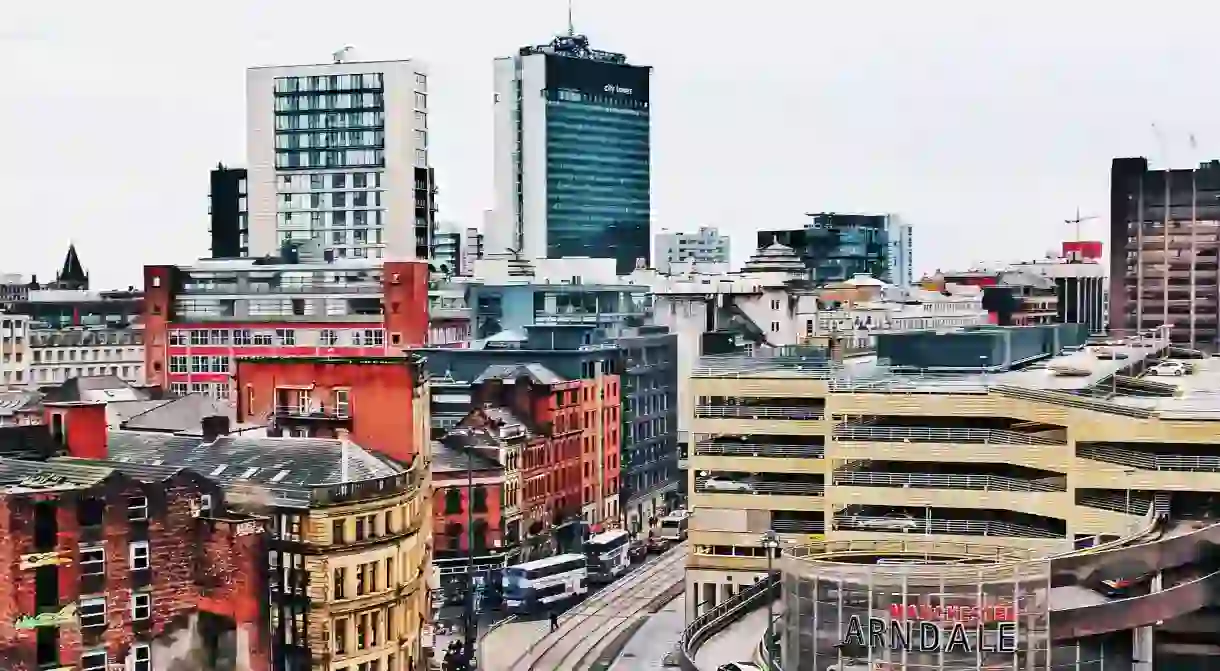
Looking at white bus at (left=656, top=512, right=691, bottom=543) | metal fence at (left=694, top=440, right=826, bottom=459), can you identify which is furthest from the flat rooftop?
white bus at (left=656, top=512, right=691, bottom=543)

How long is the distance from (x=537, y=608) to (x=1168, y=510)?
56243 millimetres

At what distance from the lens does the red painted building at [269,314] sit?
552ft

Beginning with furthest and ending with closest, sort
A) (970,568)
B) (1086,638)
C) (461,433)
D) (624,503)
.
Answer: (624,503)
(461,433)
(1086,638)
(970,568)

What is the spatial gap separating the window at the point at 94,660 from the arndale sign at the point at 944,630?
1463 inches

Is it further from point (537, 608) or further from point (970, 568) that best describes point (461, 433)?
point (970, 568)

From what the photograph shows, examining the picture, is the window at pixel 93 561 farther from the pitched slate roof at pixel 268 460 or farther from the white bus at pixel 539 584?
the white bus at pixel 539 584

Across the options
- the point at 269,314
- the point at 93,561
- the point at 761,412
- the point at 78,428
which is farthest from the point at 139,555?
the point at 269,314

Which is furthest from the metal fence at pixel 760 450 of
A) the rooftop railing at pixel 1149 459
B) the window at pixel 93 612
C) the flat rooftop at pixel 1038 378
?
the window at pixel 93 612

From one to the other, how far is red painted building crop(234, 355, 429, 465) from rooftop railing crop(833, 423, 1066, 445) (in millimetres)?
24762

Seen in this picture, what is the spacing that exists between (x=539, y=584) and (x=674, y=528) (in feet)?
136

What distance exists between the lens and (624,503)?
167375 mm

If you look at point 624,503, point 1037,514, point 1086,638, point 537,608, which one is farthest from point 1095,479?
point 624,503

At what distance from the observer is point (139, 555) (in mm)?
76500

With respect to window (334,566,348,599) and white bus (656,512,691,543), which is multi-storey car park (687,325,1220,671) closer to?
window (334,566,348,599)
